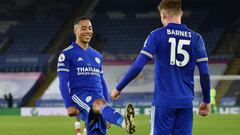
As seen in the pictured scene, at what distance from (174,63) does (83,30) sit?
2157 millimetres

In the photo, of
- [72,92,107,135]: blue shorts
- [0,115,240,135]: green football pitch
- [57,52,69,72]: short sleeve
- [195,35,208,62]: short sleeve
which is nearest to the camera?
[195,35,208,62]: short sleeve

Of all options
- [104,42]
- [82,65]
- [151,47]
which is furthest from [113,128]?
[104,42]

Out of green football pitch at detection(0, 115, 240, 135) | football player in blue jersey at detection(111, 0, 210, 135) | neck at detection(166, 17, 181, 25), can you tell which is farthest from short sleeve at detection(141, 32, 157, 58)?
green football pitch at detection(0, 115, 240, 135)

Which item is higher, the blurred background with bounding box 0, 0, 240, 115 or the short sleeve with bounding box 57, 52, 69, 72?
the blurred background with bounding box 0, 0, 240, 115

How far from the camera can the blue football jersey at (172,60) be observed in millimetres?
6875

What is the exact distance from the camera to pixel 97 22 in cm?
4344

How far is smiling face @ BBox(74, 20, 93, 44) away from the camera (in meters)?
8.69

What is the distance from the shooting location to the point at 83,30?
8.72 metres

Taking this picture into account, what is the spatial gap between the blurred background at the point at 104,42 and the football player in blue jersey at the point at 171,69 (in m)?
27.1

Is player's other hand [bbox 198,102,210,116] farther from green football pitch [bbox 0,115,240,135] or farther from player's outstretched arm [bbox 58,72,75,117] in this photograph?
green football pitch [bbox 0,115,240,135]

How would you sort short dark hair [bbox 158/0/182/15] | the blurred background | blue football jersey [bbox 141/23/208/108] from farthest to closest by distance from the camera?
1. the blurred background
2. blue football jersey [bbox 141/23/208/108]
3. short dark hair [bbox 158/0/182/15]

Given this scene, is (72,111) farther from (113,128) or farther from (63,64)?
(113,128)

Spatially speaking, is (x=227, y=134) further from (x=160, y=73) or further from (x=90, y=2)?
(x=90, y=2)

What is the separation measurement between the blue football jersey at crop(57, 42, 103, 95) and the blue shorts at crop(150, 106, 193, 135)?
6.13ft
